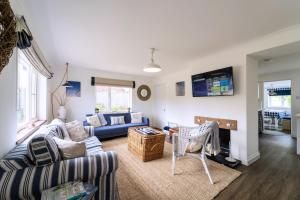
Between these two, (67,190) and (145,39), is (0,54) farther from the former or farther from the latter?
(145,39)

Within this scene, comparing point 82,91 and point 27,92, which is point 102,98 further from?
point 27,92

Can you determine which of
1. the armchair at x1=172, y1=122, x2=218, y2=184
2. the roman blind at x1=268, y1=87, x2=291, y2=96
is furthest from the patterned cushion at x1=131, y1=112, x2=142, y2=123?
the roman blind at x1=268, y1=87, x2=291, y2=96

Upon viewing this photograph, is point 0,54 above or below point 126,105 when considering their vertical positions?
above

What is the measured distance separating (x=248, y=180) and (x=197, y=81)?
2.22 metres

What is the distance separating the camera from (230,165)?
2.50 meters

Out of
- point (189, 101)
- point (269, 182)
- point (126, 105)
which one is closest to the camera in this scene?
point (269, 182)

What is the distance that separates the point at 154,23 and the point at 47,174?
2.12m

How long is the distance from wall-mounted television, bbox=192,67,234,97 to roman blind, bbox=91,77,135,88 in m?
2.67

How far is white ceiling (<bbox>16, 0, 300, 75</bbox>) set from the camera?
1.59 meters

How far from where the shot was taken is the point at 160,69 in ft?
9.53

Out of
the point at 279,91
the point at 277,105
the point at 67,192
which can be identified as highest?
the point at 279,91

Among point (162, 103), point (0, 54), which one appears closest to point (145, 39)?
point (0, 54)

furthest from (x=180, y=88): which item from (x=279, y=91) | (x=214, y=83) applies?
(x=279, y=91)

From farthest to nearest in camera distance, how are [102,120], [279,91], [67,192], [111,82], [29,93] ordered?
[279,91], [111,82], [102,120], [29,93], [67,192]
